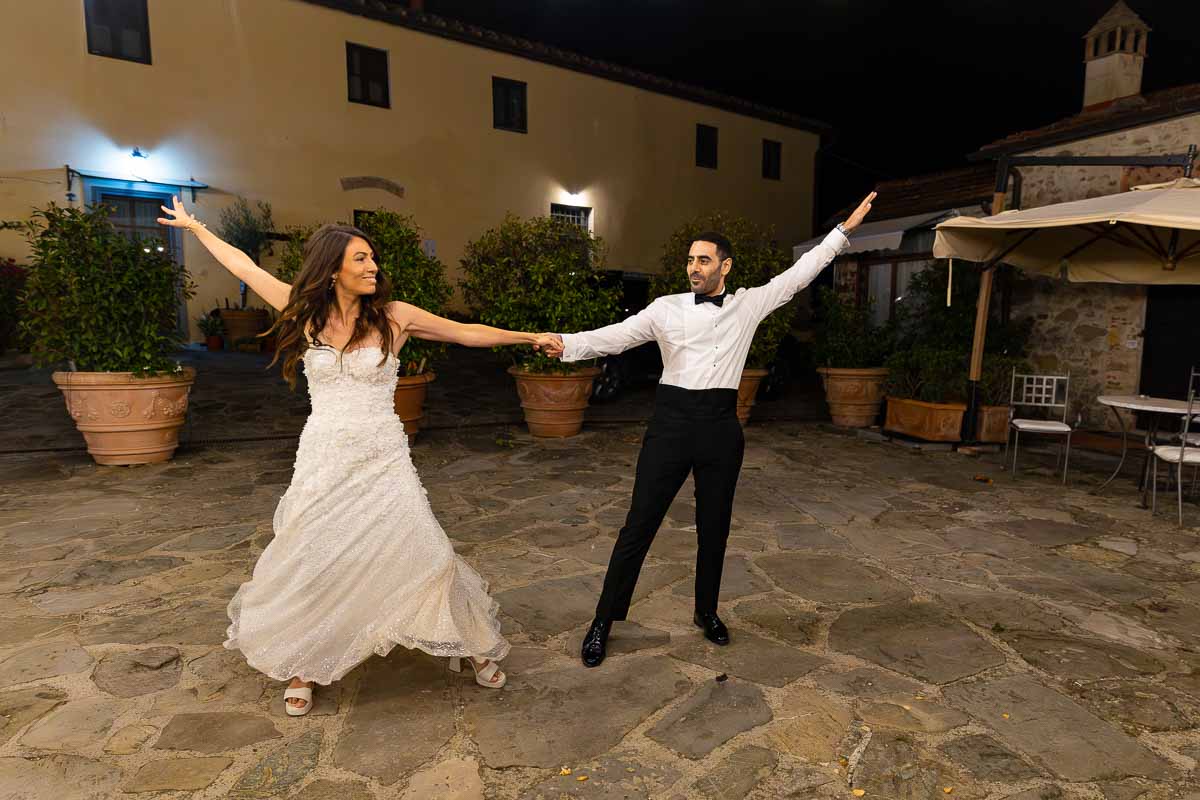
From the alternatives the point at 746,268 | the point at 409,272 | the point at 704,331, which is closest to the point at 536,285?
the point at 409,272

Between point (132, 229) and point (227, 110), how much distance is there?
2.90 metres

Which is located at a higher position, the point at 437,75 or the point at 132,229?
the point at 437,75

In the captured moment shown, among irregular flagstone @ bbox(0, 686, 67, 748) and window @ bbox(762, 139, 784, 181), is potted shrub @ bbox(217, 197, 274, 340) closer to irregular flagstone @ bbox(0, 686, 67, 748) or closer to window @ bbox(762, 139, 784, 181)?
irregular flagstone @ bbox(0, 686, 67, 748)

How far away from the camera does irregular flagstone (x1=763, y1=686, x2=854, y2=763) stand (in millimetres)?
2518

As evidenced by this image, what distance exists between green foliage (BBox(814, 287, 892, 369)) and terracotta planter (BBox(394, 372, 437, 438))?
5385mm

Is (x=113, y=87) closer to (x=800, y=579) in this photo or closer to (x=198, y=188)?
(x=198, y=188)

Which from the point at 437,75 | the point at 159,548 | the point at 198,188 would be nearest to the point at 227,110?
the point at 198,188

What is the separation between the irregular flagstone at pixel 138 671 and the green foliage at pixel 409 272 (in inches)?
175

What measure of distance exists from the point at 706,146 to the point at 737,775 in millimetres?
19810

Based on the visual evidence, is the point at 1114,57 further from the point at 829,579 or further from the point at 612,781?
the point at 612,781

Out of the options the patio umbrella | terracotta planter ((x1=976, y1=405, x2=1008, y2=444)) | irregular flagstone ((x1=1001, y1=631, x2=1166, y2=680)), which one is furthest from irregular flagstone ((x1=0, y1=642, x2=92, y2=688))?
terracotta planter ((x1=976, y1=405, x2=1008, y2=444))

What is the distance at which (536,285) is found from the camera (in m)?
8.09

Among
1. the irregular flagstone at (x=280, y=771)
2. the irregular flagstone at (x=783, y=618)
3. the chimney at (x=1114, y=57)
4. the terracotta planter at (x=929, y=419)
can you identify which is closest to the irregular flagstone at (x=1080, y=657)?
the irregular flagstone at (x=783, y=618)

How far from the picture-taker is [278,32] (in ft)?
45.5
